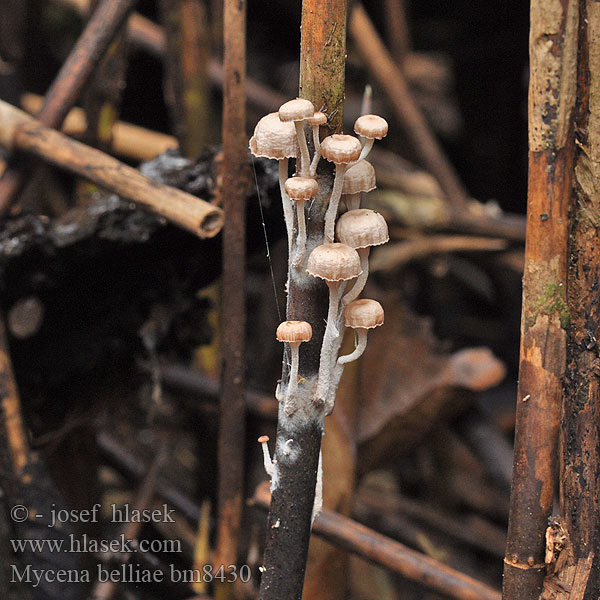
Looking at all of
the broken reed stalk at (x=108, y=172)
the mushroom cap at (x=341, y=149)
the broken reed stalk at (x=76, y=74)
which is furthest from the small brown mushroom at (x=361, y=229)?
the broken reed stalk at (x=76, y=74)

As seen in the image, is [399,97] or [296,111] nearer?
[296,111]

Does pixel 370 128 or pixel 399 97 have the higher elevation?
pixel 399 97

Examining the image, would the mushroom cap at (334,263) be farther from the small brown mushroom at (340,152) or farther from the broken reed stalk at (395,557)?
the broken reed stalk at (395,557)

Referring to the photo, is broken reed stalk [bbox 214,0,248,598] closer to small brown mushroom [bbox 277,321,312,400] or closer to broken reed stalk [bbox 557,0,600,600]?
small brown mushroom [bbox 277,321,312,400]

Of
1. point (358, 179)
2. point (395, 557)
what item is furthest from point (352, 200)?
point (395, 557)

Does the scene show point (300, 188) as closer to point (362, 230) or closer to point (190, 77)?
point (362, 230)

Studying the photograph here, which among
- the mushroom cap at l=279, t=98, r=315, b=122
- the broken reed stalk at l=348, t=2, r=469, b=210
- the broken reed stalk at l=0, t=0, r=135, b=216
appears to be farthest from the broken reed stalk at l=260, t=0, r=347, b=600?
the broken reed stalk at l=348, t=2, r=469, b=210
